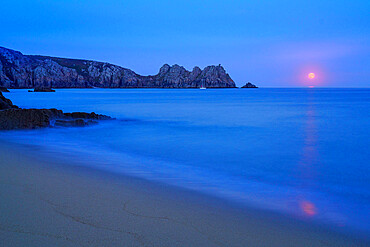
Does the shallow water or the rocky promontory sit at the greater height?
the rocky promontory

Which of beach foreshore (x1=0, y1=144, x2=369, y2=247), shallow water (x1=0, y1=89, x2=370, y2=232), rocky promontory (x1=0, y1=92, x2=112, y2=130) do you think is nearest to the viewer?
beach foreshore (x1=0, y1=144, x2=369, y2=247)

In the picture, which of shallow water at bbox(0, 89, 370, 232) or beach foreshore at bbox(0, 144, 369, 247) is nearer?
beach foreshore at bbox(0, 144, 369, 247)

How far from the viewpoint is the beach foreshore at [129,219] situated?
345 centimetres

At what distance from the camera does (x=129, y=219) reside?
4.00 meters

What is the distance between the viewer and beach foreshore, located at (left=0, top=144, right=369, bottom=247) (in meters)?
3.45

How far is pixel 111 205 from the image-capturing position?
454 cm

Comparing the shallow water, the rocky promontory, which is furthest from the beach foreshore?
the rocky promontory

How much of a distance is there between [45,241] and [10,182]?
8.81ft

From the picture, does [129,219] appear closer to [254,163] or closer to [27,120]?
[254,163]

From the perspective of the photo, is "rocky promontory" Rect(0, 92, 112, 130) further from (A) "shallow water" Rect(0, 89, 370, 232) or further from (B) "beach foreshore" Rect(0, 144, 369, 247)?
(B) "beach foreshore" Rect(0, 144, 369, 247)

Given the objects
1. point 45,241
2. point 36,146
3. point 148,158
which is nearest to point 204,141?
point 148,158

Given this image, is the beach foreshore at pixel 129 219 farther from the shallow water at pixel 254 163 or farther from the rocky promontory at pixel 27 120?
the rocky promontory at pixel 27 120

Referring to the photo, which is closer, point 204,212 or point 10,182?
point 204,212

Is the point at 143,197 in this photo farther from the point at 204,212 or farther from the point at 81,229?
the point at 81,229
